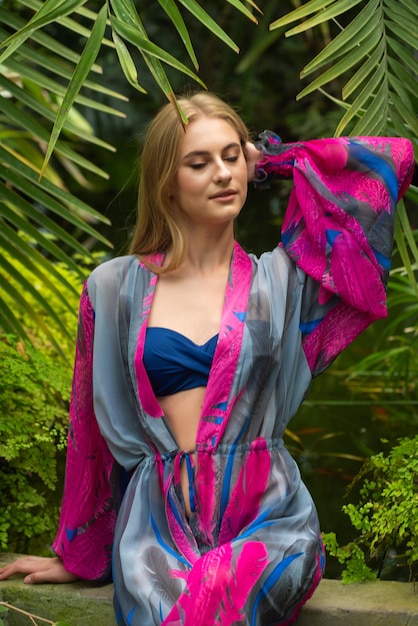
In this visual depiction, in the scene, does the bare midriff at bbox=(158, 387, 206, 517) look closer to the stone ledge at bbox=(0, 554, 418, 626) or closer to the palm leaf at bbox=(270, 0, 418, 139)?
the stone ledge at bbox=(0, 554, 418, 626)

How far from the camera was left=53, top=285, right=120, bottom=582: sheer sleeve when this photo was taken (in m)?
2.36

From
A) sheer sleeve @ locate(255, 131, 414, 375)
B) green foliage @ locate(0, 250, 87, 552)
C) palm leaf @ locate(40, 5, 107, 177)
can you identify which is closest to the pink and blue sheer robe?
sheer sleeve @ locate(255, 131, 414, 375)

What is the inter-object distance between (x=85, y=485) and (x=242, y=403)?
0.42 metres

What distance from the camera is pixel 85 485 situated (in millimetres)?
2383

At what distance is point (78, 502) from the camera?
2383 mm

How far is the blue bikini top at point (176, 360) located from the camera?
223 cm


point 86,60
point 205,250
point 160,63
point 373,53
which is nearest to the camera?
point 86,60

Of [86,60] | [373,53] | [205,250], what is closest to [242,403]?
[205,250]

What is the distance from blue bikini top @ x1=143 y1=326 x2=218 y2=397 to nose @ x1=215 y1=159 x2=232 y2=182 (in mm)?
322

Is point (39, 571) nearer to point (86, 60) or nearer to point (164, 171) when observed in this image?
point (164, 171)

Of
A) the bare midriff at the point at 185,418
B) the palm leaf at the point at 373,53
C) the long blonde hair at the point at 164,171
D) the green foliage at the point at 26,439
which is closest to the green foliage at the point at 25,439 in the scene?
the green foliage at the point at 26,439

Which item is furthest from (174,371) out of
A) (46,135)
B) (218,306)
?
(46,135)

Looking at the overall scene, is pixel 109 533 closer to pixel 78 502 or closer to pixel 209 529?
pixel 78 502

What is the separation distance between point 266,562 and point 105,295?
2.13 feet
